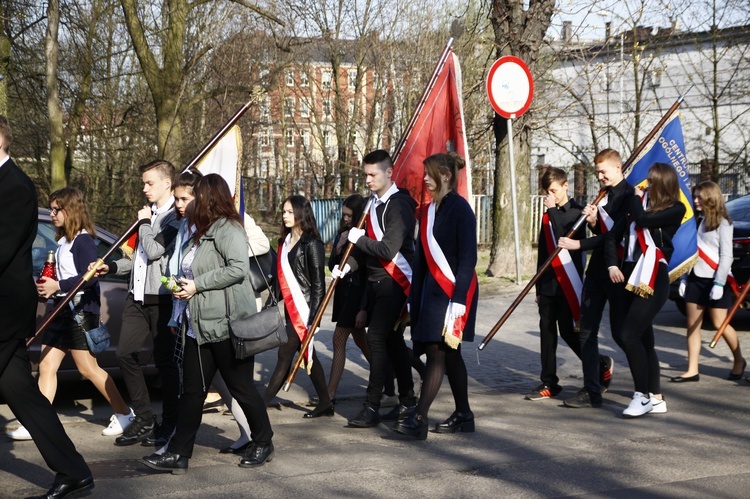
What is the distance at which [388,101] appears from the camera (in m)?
26.0

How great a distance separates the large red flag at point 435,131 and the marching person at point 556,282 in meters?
0.83

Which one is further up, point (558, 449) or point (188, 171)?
point (188, 171)

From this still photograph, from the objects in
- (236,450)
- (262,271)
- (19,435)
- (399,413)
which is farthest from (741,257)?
(19,435)

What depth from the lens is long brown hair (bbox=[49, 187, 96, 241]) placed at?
22.6ft

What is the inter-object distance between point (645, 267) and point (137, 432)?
3789 mm

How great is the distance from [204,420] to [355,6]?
2198 centimetres

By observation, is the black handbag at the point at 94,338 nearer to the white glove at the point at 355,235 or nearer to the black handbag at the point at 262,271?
the black handbag at the point at 262,271

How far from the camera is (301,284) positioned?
7.81m

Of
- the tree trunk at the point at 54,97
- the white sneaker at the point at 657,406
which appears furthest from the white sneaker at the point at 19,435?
the tree trunk at the point at 54,97

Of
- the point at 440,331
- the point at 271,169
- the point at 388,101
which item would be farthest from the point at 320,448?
the point at 271,169

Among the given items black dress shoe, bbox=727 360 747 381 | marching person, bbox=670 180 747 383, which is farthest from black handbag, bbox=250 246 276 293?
black dress shoe, bbox=727 360 747 381

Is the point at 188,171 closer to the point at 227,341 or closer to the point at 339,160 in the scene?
the point at 227,341

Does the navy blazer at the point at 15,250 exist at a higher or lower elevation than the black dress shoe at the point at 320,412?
higher

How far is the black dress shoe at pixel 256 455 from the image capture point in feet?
19.6
